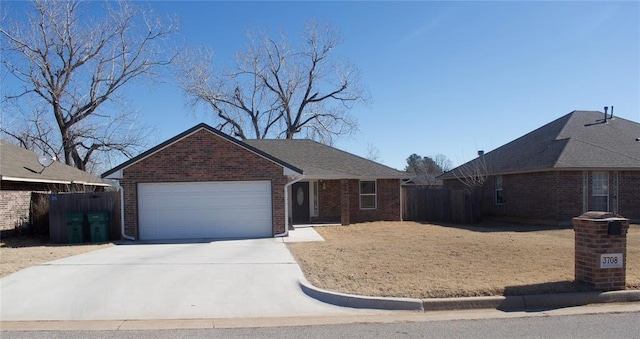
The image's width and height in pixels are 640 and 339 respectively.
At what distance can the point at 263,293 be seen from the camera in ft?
26.0

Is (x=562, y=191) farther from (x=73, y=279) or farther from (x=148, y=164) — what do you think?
(x=73, y=279)

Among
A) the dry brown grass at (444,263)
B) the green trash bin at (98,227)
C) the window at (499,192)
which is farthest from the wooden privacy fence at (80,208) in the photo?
the window at (499,192)

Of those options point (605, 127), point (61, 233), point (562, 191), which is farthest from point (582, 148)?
point (61, 233)

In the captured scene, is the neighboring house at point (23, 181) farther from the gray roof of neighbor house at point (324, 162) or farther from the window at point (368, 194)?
the window at point (368, 194)

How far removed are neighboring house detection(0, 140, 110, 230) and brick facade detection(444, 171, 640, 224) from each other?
20093 mm

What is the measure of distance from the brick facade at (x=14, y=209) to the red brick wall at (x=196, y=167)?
4649 millimetres

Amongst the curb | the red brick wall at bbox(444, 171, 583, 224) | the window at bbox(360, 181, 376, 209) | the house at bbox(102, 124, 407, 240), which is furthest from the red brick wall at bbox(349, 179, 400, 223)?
the curb

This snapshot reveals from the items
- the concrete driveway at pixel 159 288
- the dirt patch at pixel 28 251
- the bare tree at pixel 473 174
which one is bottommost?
the dirt patch at pixel 28 251

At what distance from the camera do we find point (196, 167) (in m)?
15.3

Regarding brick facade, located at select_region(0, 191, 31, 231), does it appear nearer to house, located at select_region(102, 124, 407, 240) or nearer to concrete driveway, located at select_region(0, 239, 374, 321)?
house, located at select_region(102, 124, 407, 240)

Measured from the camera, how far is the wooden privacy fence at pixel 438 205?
71.2ft

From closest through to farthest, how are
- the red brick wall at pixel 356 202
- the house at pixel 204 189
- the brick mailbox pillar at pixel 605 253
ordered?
the brick mailbox pillar at pixel 605 253
the house at pixel 204 189
the red brick wall at pixel 356 202

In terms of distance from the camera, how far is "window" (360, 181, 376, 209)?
21456 mm

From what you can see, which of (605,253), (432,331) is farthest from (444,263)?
(432,331)
